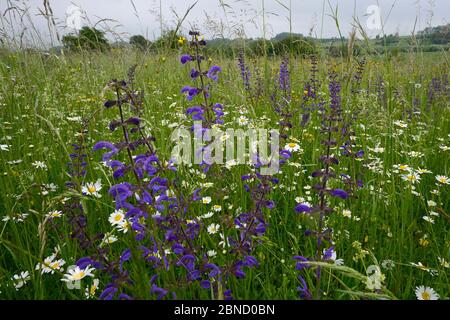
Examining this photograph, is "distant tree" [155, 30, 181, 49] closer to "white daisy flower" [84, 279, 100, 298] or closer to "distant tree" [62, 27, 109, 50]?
"distant tree" [62, 27, 109, 50]

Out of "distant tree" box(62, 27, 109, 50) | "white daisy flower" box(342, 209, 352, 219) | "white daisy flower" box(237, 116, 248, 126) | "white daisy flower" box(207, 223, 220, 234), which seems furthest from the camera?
"white daisy flower" box(237, 116, 248, 126)

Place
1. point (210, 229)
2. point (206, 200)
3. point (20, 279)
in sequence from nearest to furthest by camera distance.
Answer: point (20, 279), point (210, 229), point (206, 200)

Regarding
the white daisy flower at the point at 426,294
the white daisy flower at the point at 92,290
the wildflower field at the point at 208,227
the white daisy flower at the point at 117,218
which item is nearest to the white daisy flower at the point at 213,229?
the wildflower field at the point at 208,227

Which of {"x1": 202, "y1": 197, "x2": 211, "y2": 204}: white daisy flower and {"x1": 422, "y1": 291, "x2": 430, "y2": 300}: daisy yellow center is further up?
{"x1": 202, "y1": 197, "x2": 211, "y2": 204}: white daisy flower

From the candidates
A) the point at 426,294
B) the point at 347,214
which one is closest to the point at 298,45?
the point at 347,214

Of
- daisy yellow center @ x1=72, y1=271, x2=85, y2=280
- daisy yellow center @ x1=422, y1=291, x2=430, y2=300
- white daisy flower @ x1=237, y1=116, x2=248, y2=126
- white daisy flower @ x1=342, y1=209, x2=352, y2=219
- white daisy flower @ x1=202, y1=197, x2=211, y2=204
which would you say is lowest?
daisy yellow center @ x1=422, y1=291, x2=430, y2=300

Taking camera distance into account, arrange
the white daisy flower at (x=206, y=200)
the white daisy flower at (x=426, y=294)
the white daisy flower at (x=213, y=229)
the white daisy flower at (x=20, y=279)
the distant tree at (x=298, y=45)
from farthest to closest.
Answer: the distant tree at (x=298, y=45) < the white daisy flower at (x=206, y=200) < the white daisy flower at (x=213, y=229) < the white daisy flower at (x=20, y=279) < the white daisy flower at (x=426, y=294)

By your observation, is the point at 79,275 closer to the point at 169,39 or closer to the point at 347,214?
the point at 347,214

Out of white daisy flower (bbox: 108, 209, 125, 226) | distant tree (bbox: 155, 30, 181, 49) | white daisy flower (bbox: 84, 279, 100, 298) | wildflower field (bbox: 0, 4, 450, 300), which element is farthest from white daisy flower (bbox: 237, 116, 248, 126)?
white daisy flower (bbox: 84, 279, 100, 298)

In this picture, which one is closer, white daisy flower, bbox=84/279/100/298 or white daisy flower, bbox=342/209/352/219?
white daisy flower, bbox=84/279/100/298

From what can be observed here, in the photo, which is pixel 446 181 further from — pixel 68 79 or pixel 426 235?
pixel 68 79

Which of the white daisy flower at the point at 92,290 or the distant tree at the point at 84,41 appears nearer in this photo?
the white daisy flower at the point at 92,290

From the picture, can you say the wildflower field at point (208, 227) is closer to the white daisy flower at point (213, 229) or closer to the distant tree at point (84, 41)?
the white daisy flower at point (213, 229)
